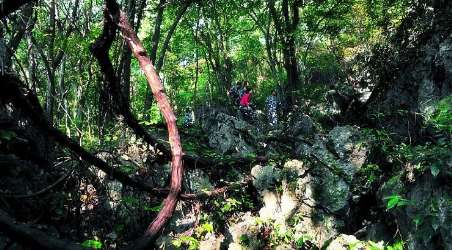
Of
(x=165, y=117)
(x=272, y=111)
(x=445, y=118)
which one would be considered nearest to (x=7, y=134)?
(x=165, y=117)

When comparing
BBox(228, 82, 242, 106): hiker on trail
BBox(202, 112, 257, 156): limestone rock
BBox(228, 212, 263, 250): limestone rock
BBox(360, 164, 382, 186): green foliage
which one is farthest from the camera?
BBox(228, 82, 242, 106): hiker on trail

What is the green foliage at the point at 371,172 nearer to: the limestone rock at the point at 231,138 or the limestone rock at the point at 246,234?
the limestone rock at the point at 246,234

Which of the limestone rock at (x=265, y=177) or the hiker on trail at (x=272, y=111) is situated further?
the hiker on trail at (x=272, y=111)

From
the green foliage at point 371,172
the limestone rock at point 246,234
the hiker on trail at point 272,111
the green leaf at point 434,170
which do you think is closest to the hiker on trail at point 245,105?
the hiker on trail at point 272,111

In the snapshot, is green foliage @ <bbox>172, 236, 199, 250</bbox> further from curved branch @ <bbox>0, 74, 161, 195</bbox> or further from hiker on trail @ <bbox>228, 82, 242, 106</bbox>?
hiker on trail @ <bbox>228, 82, 242, 106</bbox>

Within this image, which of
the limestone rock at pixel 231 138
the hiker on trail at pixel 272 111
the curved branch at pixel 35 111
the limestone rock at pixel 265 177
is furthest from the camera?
the hiker on trail at pixel 272 111

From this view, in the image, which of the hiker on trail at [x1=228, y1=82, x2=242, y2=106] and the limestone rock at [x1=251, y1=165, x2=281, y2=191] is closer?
the limestone rock at [x1=251, y1=165, x2=281, y2=191]

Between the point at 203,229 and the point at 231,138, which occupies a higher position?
the point at 231,138

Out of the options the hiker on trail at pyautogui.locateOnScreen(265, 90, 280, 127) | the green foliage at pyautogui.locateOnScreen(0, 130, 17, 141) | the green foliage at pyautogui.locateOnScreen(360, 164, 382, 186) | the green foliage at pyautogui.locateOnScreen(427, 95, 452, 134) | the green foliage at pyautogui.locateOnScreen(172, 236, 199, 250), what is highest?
the hiker on trail at pyautogui.locateOnScreen(265, 90, 280, 127)

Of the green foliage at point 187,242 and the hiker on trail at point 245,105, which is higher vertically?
the hiker on trail at point 245,105

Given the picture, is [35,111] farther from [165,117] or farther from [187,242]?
[187,242]

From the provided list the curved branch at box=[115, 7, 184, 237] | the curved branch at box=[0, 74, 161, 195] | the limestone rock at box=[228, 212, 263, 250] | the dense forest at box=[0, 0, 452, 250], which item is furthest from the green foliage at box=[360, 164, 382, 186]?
the curved branch at box=[115, 7, 184, 237]

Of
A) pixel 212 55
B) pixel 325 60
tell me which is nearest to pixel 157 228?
pixel 212 55

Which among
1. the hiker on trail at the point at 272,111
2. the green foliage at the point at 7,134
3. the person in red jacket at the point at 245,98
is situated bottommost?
the green foliage at the point at 7,134
